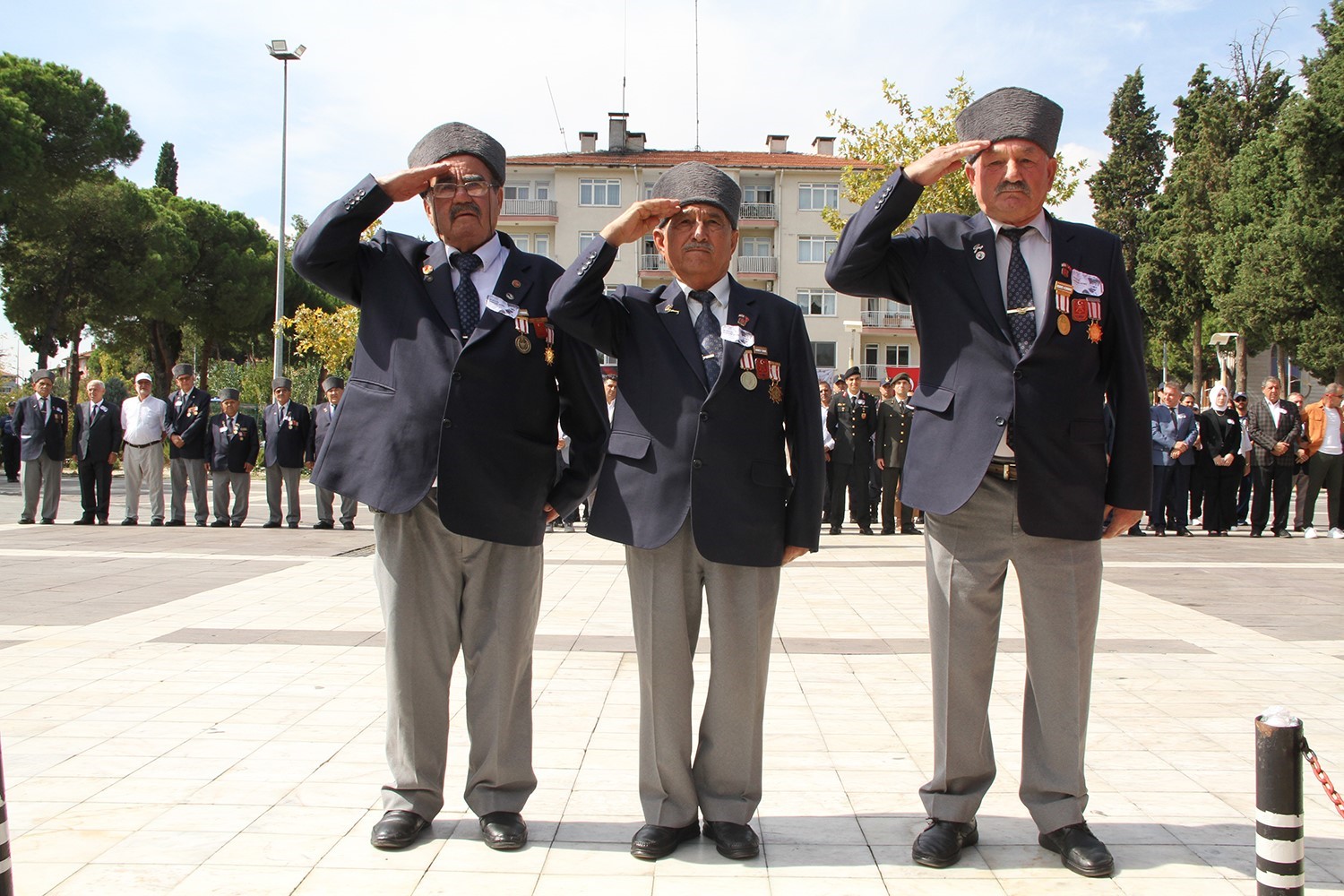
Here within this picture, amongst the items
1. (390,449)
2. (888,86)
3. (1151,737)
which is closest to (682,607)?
(390,449)

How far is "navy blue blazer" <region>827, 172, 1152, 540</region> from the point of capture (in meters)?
3.52

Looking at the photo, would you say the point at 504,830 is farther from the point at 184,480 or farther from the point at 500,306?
the point at 184,480

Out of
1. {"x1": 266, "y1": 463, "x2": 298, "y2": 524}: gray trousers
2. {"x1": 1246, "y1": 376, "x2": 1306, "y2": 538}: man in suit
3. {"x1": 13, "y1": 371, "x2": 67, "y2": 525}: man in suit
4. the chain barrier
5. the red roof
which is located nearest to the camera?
the chain barrier

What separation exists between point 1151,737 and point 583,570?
6483 millimetres

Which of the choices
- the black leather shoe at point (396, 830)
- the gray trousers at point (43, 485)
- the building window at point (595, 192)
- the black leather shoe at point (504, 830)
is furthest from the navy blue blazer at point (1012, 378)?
the building window at point (595, 192)

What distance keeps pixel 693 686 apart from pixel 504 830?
0.77 meters

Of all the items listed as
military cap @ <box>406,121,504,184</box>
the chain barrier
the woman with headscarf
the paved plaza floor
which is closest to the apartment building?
the woman with headscarf

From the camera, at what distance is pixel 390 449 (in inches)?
143

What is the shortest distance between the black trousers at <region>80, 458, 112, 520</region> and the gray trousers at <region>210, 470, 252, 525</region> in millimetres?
1452

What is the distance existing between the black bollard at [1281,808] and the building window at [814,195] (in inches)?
2258

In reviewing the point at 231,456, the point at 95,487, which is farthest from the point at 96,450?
the point at 231,456

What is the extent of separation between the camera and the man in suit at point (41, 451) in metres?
15.0

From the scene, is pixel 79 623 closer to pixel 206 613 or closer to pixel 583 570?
pixel 206 613

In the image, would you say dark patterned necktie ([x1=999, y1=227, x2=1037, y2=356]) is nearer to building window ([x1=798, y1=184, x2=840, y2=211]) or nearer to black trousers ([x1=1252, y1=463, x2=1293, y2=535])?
black trousers ([x1=1252, y1=463, x2=1293, y2=535])
